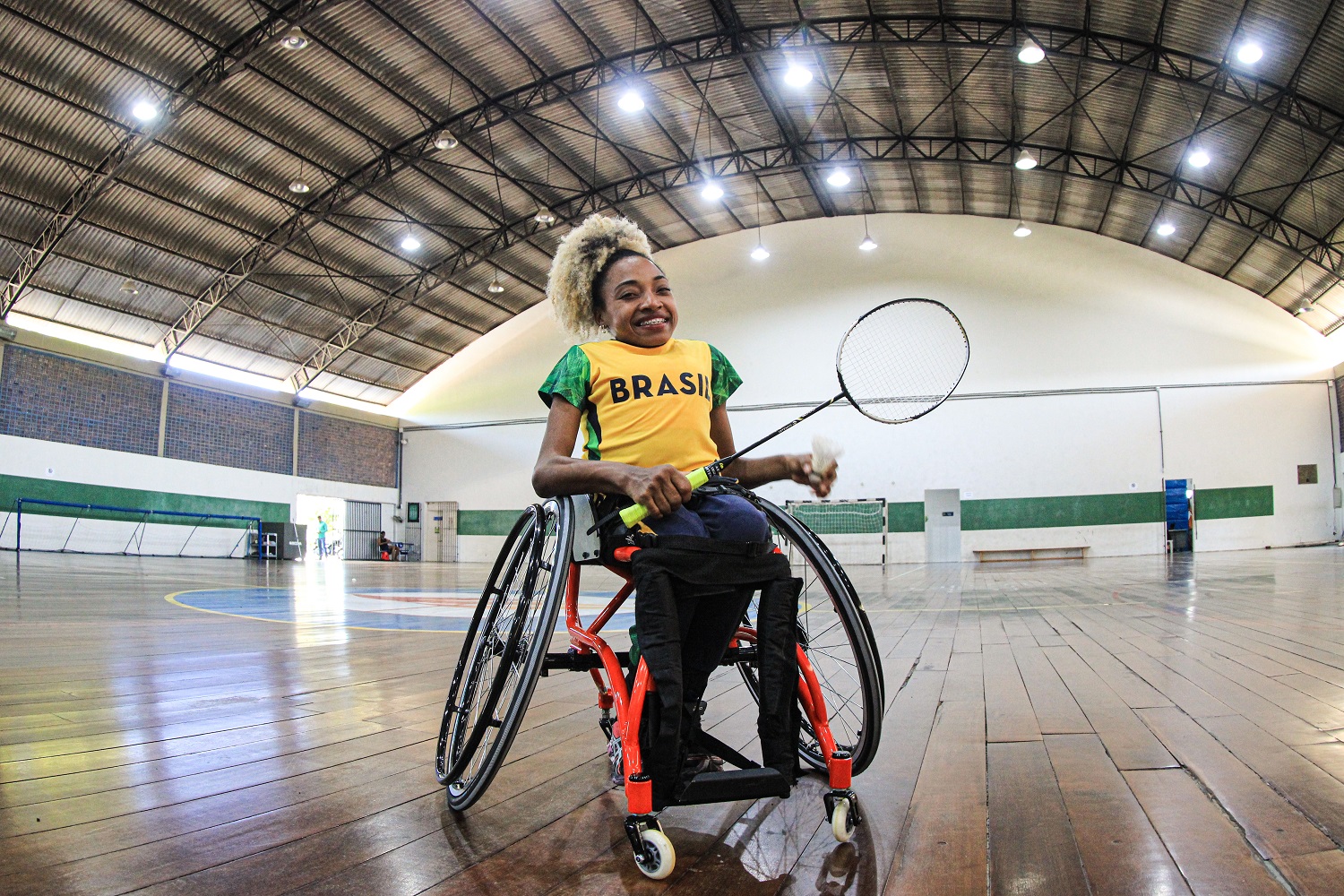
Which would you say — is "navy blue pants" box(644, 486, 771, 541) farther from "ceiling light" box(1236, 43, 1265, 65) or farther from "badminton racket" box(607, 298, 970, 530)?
"ceiling light" box(1236, 43, 1265, 65)

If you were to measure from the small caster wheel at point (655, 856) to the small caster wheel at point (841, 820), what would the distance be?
332 mm

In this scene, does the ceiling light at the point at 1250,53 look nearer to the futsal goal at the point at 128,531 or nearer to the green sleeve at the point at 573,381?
the green sleeve at the point at 573,381

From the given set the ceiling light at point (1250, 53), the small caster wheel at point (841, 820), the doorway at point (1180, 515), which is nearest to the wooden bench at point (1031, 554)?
the doorway at point (1180, 515)

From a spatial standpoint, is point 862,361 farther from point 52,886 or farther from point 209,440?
point 209,440

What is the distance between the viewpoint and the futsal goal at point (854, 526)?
22.4 metres

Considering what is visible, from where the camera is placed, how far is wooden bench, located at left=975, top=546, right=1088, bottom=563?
21172 millimetres

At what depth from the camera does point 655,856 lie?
1.39 m

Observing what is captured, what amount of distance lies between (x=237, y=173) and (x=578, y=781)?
18.4m

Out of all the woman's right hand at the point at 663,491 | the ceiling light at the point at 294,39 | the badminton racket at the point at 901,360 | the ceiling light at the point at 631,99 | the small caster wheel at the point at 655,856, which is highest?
the ceiling light at the point at 631,99

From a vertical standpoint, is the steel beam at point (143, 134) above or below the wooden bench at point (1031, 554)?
above

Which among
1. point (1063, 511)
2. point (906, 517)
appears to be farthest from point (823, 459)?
point (1063, 511)

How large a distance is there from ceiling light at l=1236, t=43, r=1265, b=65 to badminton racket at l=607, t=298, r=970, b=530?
13886mm

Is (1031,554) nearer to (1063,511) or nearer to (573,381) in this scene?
(1063,511)

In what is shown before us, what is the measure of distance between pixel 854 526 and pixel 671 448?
21688 millimetres
